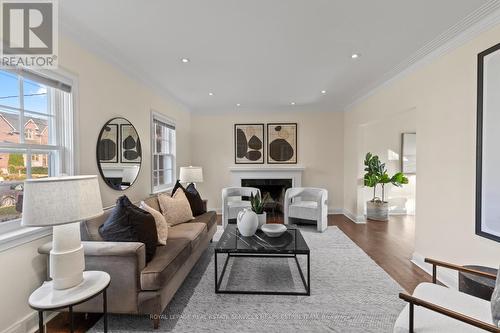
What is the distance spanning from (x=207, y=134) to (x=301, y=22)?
4099 millimetres

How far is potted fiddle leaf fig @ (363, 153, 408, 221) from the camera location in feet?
16.3

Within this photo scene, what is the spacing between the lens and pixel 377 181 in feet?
A: 16.4

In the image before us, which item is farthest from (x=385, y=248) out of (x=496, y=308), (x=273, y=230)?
(x=496, y=308)

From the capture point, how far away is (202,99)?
16.1 ft

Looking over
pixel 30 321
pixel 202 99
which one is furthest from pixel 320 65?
pixel 30 321

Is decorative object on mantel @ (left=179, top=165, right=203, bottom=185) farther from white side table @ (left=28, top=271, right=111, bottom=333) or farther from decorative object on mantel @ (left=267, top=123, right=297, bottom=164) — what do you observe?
white side table @ (left=28, top=271, right=111, bottom=333)

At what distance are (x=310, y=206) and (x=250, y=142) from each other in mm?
2208

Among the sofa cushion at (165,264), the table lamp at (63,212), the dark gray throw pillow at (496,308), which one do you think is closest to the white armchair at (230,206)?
the sofa cushion at (165,264)

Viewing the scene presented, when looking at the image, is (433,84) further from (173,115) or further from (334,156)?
(173,115)

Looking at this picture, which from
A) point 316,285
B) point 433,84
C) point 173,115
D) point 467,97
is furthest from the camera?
point 173,115

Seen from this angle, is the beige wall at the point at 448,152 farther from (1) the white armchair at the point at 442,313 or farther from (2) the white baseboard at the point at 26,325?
(2) the white baseboard at the point at 26,325

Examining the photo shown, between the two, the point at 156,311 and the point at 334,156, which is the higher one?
the point at 334,156

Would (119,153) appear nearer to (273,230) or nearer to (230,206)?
(273,230)

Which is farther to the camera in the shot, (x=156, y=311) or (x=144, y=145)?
(x=144, y=145)
